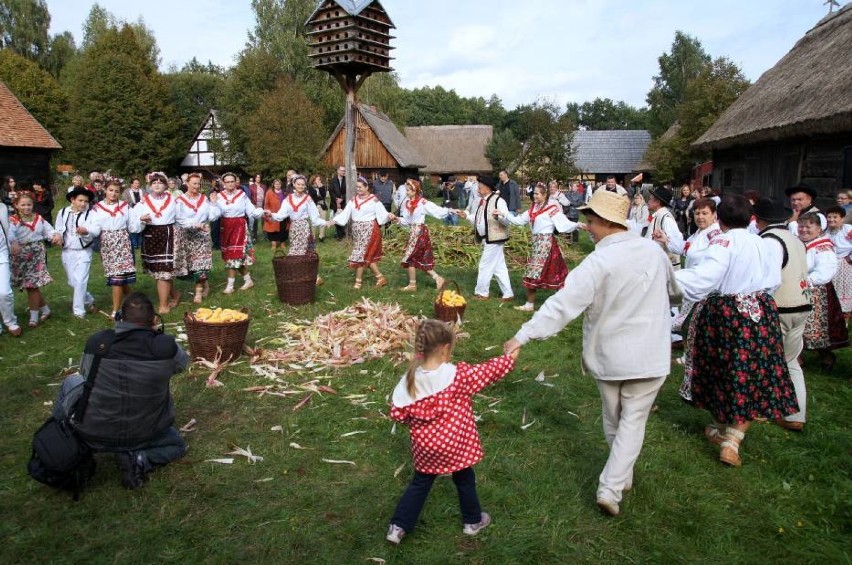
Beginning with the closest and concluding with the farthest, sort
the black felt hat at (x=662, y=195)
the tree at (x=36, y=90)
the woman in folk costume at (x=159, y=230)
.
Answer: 1. the black felt hat at (x=662, y=195)
2. the woman in folk costume at (x=159, y=230)
3. the tree at (x=36, y=90)

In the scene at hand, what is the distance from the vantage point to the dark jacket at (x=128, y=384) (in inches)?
154

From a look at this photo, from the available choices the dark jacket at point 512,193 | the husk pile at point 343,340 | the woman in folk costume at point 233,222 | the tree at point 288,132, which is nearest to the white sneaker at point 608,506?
the husk pile at point 343,340

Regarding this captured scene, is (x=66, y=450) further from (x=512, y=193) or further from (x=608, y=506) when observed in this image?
(x=512, y=193)

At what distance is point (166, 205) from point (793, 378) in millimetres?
8177

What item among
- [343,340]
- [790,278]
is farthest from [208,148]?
[790,278]

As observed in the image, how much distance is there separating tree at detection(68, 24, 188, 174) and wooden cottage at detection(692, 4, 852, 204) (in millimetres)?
36136

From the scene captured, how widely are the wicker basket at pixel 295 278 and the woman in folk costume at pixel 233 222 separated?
1341 mm

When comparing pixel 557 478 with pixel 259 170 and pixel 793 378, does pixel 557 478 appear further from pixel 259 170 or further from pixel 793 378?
pixel 259 170

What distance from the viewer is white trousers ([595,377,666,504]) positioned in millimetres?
3588

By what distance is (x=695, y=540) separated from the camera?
11.7 ft

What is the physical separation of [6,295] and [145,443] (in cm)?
456

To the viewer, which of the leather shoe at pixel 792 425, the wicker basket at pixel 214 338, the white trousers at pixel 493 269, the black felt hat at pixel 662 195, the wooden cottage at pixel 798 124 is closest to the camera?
the leather shoe at pixel 792 425

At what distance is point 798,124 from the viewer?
467 inches

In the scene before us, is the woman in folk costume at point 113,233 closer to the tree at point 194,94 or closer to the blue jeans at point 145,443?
the blue jeans at point 145,443
